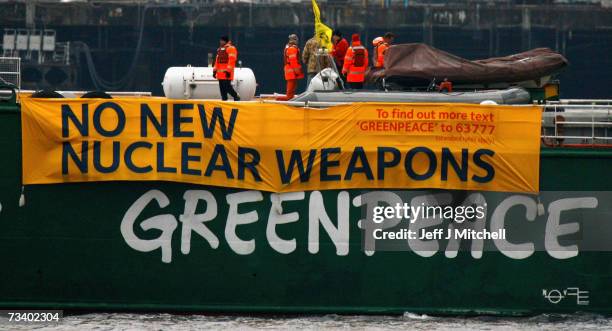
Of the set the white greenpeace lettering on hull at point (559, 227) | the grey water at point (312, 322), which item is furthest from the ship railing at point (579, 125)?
the grey water at point (312, 322)

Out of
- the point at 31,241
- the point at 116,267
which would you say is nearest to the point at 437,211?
the point at 116,267

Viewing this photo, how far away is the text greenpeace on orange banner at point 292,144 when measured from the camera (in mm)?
13945

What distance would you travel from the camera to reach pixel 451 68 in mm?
15812

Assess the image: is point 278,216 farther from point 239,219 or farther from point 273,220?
point 239,219

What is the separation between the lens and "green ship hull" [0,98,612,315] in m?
14.0

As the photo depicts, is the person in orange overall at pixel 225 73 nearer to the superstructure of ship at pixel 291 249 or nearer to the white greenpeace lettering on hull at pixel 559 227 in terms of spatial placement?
the superstructure of ship at pixel 291 249

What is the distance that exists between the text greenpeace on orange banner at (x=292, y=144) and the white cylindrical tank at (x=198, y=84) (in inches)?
82.2

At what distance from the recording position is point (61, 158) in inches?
548

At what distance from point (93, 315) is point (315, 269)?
121 inches

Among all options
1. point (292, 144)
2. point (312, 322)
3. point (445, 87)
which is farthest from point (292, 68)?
point (312, 322)

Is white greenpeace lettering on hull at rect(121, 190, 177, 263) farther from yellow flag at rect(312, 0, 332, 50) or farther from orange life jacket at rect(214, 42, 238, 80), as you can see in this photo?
yellow flag at rect(312, 0, 332, 50)

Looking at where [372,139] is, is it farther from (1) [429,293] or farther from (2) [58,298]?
(2) [58,298]

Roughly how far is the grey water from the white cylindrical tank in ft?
12.2

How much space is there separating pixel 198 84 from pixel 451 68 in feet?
12.9
